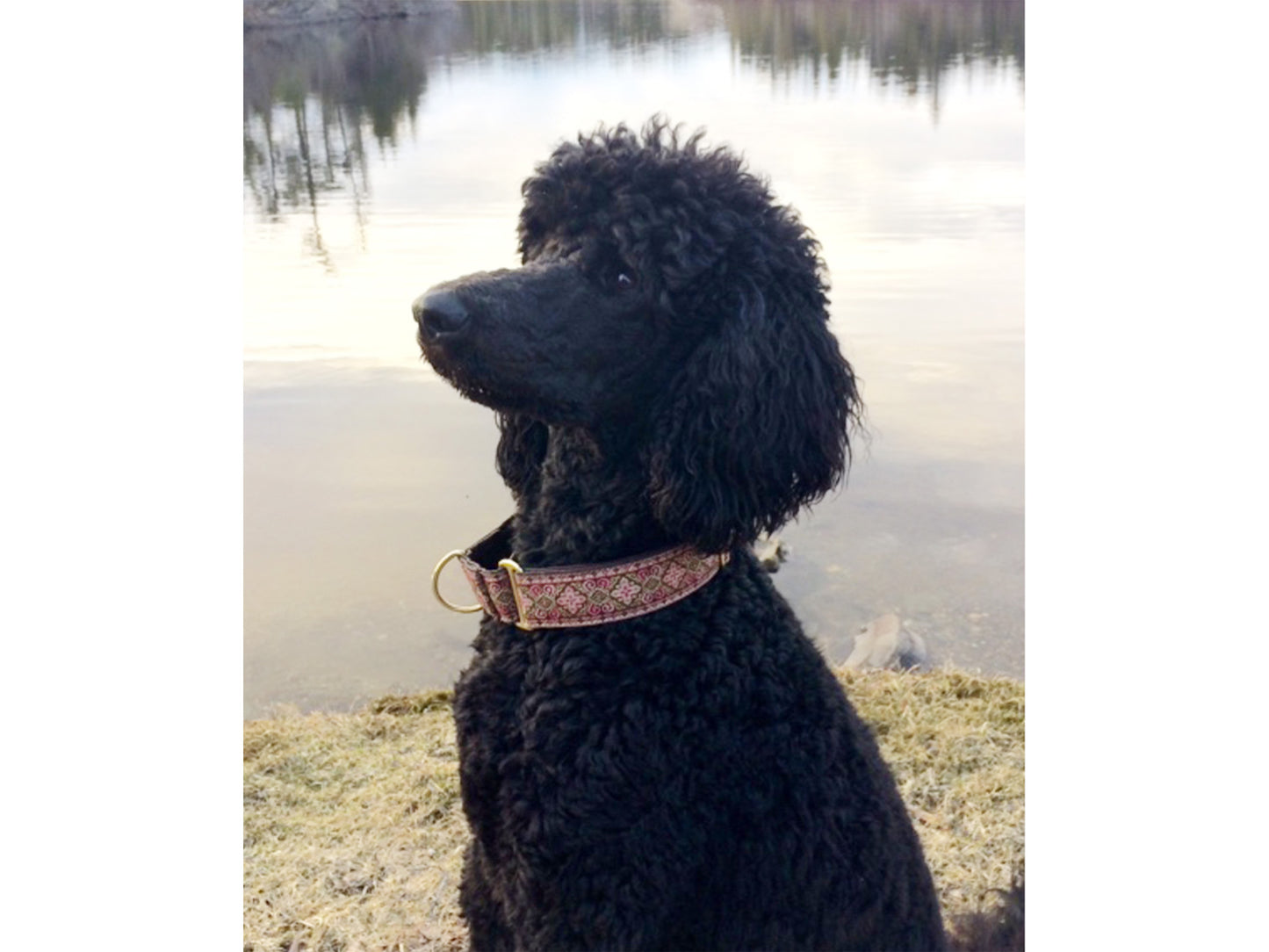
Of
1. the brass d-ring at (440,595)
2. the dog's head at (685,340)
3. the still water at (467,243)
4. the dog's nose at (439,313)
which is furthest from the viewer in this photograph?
the still water at (467,243)

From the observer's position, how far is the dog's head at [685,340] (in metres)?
1.52

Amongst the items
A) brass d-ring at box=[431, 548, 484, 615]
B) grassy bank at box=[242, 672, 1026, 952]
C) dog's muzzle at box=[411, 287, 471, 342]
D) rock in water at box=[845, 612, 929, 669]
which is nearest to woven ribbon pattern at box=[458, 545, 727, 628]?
brass d-ring at box=[431, 548, 484, 615]

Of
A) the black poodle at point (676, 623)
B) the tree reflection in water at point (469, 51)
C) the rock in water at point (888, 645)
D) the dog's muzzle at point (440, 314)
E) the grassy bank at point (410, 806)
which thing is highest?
the tree reflection in water at point (469, 51)

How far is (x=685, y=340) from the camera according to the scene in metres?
1.58

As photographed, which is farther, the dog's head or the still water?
the still water

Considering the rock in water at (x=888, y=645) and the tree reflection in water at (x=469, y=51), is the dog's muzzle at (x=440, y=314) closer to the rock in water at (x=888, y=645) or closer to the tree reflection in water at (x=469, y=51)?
the tree reflection in water at (x=469, y=51)

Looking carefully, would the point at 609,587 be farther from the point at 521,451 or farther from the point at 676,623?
the point at 521,451

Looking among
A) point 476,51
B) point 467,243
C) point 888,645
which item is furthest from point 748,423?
point 888,645

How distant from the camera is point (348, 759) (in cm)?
251

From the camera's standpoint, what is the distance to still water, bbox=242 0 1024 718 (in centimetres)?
212

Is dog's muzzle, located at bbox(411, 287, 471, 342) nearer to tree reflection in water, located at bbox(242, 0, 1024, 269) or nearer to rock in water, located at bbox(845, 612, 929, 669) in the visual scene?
tree reflection in water, located at bbox(242, 0, 1024, 269)

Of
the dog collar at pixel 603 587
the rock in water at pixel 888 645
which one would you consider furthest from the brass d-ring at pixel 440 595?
the rock in water at pixel 888 645
